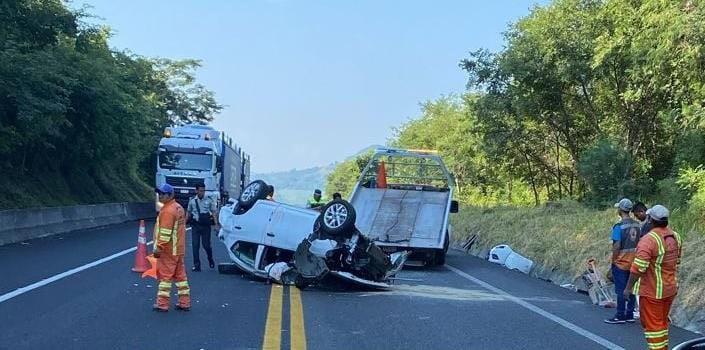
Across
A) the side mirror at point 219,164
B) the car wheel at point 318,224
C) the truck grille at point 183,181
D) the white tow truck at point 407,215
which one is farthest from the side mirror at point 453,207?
the side mirror at point 219,164

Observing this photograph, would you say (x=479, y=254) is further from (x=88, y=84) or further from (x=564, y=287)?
(x=88, y=84)

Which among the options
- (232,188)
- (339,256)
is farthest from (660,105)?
(232,188)

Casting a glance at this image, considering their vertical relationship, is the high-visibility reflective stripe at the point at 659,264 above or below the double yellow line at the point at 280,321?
above

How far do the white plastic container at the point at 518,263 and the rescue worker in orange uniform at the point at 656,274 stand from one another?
34.1 feet

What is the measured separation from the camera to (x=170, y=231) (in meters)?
10.0

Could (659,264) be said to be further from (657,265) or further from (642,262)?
(642,262)

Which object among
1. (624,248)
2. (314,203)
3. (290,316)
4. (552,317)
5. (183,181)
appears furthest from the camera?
(183,181)

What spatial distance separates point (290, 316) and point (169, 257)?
5.41ft

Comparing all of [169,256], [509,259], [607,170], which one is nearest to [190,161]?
Result: [607,170]

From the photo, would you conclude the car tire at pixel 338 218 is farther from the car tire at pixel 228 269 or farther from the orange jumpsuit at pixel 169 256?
the orange jumpsuit at pixel 169 256

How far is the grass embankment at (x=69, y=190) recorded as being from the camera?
2935 cm

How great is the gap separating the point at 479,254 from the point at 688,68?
757 cm

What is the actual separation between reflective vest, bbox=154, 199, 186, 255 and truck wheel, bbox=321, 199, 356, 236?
3.05 meters

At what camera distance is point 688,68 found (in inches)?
709
